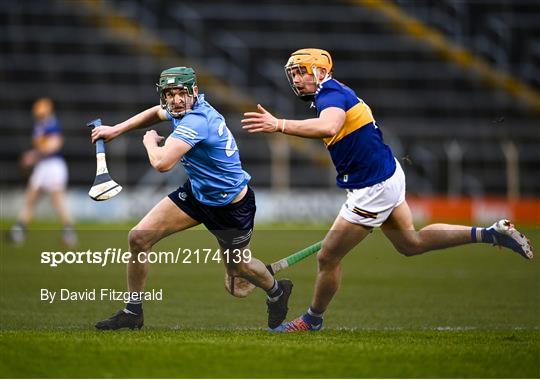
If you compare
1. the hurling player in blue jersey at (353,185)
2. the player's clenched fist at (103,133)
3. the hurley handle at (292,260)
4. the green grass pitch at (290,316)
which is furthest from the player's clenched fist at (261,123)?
the hurley handle at (292,260)

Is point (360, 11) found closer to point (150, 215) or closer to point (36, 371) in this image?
point (150, 215)

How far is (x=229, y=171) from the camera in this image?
8.09m

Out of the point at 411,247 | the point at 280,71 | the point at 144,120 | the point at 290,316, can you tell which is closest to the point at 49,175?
the point at 290,316

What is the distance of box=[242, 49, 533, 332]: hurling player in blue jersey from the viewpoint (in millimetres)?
7859

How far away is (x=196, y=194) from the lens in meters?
8.12

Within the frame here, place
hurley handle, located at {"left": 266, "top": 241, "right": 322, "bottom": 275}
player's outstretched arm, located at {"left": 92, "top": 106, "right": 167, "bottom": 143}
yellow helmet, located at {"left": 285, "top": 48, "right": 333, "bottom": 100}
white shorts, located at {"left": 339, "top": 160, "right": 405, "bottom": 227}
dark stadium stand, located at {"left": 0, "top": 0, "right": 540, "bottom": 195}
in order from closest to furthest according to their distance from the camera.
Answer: yellow helmet, located at {"left": 285, "top": 48, "right": 333, "bottom": 100}
white shorts, located at {"left": 339, "top": 160, "right": 405, "bottom": 227}
player's outstretched arm, located at {"left": 92, "top": 106, "right": 167, "bottom": 143}
hurley handle, located at {"left": 266, "top": 241, "right": 322, "bottom": 275}
dark stadium stand, located at {"left": 0, "top": 0, "right": 540, "bottom": 195}

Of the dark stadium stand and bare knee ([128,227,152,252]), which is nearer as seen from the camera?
bare knee ([128,227,152,252])

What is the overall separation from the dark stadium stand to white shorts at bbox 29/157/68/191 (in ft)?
18.5

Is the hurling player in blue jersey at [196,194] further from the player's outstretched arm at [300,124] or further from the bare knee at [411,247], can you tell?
the bare knee at [411,247]

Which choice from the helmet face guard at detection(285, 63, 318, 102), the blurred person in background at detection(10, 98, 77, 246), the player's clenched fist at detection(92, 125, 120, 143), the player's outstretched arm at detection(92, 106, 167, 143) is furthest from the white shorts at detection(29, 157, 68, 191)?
the helmet face guard at detection(285, 63, 318, 102)

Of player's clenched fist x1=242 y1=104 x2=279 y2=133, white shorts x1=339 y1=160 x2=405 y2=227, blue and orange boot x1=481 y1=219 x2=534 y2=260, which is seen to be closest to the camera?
player's clenched fist x1=242 y1=104 x2=279 y2=133

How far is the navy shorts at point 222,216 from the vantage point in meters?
A: 8.16

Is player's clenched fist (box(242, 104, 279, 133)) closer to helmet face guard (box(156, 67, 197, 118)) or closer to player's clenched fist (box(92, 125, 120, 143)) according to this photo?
helmet face guard (box(156, 67, 197, 118))

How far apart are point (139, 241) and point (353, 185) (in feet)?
5.07
